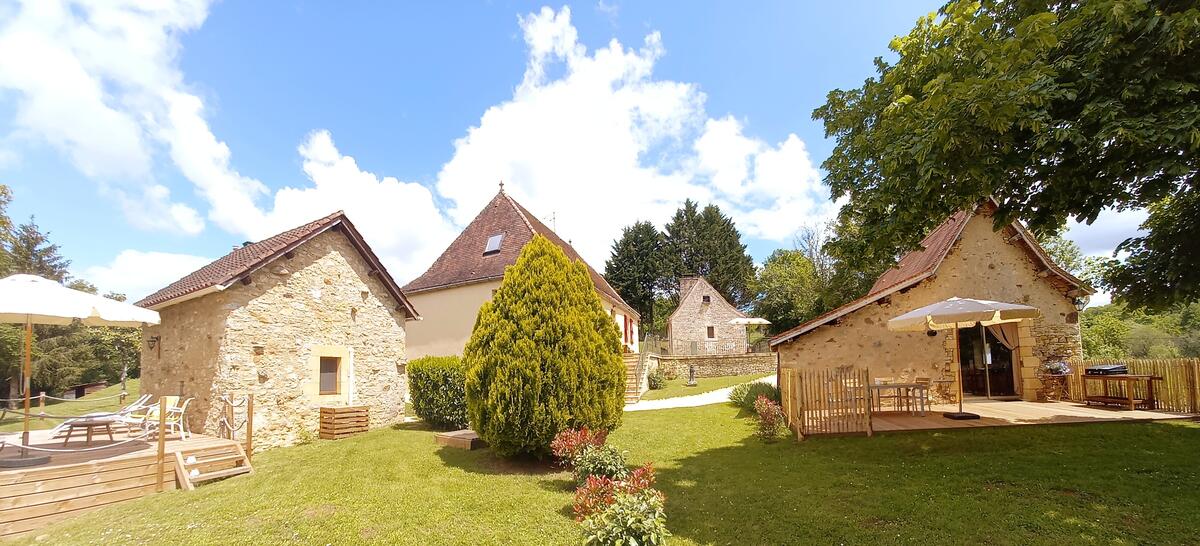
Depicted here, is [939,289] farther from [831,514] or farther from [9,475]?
[9,475]

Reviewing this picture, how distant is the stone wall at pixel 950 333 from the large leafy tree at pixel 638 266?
3368cm

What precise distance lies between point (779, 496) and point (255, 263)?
1076 centimetres

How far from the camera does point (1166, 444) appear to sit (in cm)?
774

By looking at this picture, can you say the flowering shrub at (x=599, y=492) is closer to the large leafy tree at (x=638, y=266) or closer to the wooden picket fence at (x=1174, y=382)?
the wooden picket fence at (x=1174, y=382)

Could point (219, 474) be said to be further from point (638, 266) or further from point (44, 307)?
point (638, 266)

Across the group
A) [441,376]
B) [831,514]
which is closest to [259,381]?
[441,376]

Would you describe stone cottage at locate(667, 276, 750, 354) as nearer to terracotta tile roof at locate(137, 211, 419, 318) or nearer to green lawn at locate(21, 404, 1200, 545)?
terracotta tile roof at locate(137, 211, 419, 318)

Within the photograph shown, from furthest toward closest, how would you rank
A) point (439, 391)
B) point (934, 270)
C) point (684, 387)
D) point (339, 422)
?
point (684, 387)
point (934, 270)
point (439, 391)
point (339, 422)

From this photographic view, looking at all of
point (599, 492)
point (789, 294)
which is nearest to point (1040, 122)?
point (599, 492)

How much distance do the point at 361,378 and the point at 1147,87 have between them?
581 inches

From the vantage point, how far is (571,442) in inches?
289

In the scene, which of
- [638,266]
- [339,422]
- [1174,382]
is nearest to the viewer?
[1174,382]

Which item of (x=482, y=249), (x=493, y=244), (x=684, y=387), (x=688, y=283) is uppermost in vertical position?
(x=493, y=244)

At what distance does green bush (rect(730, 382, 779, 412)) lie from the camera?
43.3 feet
